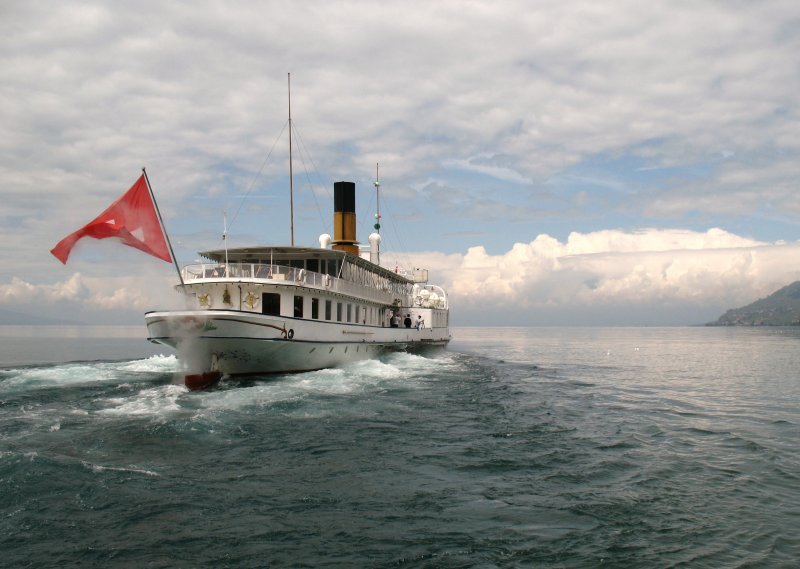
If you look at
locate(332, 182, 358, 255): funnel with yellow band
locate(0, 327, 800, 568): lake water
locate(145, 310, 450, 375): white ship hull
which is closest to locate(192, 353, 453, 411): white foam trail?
locate(0, 327, 800, 568): lake water

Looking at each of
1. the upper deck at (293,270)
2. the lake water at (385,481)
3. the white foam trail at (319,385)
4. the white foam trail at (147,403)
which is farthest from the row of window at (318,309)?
the lake water at (385,481)

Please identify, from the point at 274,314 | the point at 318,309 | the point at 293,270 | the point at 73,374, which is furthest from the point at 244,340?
the point at 73,374

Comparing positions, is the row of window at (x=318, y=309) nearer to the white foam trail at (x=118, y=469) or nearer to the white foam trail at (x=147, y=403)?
the white foam trail at (x=147, y=403)

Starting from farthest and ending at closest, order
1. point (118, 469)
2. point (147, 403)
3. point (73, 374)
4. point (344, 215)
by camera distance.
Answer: point (344, 215) → point (73, 374) → point (147, 403) → point (118, 469)

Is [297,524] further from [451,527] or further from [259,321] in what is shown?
[259,321]

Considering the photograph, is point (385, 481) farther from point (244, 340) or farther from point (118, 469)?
point (244, 340)

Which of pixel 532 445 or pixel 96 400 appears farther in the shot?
pixel 96 400

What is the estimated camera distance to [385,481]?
11211 mm

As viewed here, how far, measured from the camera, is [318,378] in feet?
86.7

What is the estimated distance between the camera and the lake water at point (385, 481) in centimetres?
802

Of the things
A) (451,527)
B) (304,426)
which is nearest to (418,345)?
(304,426)

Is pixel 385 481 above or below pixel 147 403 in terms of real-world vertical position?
below

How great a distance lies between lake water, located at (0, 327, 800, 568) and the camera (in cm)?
802

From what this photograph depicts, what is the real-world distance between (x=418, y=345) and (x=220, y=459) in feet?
113
